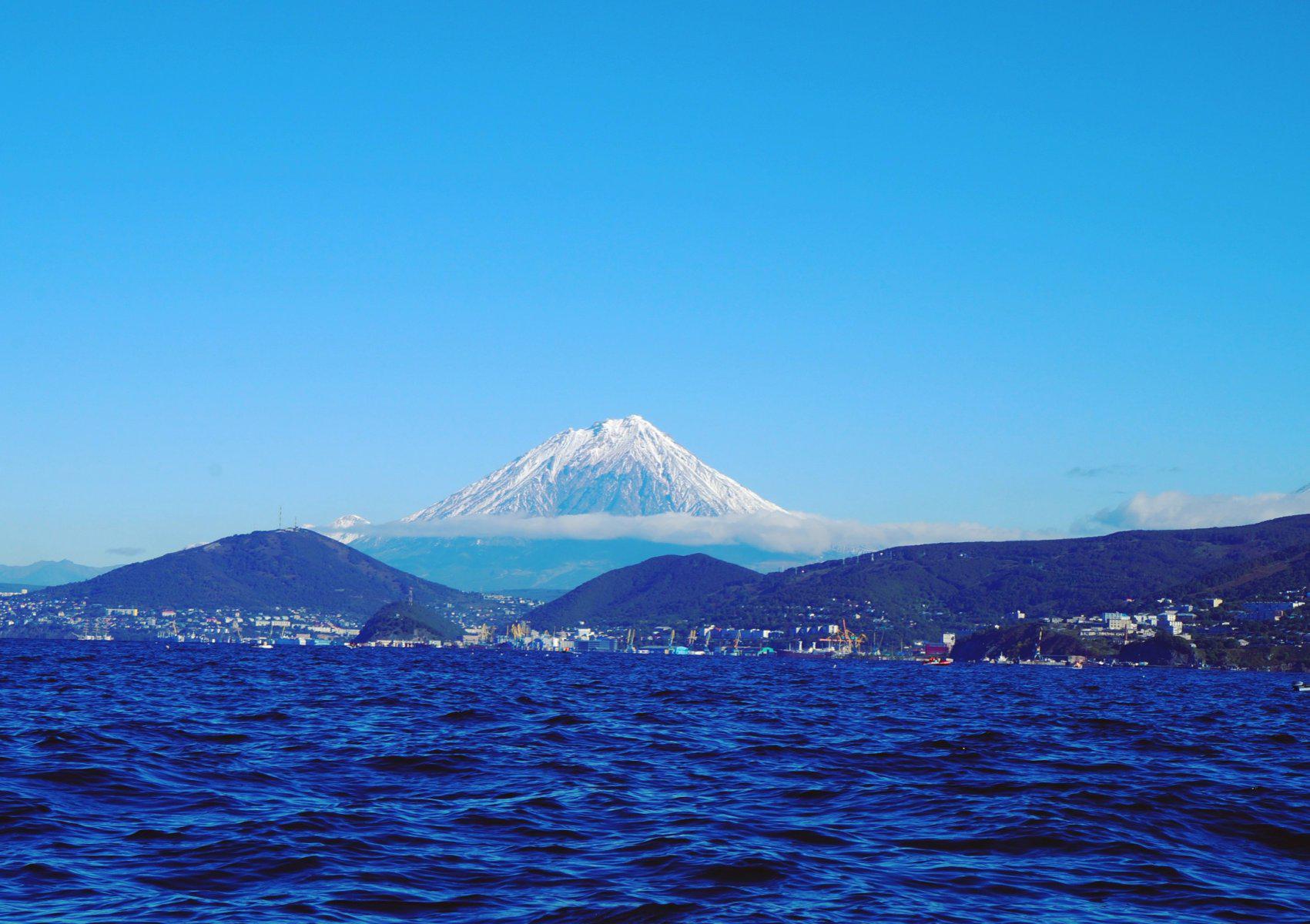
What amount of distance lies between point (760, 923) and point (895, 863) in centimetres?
508

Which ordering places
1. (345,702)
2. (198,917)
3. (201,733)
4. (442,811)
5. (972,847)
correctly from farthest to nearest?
(345,702) < (201,733) < (442,811) < (972,847) < (198,917)

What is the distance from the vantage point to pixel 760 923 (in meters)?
15.6

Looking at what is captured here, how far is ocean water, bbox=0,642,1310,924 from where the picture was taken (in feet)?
55.4

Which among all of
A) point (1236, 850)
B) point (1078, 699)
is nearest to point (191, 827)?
point (1236, 850)

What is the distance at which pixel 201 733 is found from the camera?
119 feet

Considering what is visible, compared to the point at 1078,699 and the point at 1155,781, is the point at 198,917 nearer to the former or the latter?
the point at 1155,781

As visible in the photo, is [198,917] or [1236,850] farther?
[1236,850]

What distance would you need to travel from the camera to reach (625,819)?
2338 centimetres

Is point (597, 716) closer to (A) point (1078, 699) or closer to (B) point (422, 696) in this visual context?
(B) point (422, 696)

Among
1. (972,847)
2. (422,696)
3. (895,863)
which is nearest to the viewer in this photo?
(895,863)

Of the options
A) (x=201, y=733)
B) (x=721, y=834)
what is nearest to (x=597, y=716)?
(x=201, y=733)

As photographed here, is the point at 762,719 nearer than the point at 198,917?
No

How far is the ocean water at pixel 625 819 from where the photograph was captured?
16891 millimetres

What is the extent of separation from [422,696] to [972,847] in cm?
4332
